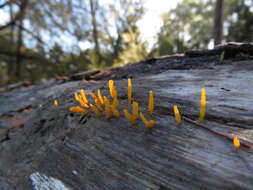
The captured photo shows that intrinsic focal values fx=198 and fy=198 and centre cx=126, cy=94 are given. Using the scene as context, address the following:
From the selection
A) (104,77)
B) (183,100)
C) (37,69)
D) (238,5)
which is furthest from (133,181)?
(238,5)

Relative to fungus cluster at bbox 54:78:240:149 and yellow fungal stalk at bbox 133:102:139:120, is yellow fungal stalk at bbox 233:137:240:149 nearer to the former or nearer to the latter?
fungus cluster at bbox 54:78:240:149

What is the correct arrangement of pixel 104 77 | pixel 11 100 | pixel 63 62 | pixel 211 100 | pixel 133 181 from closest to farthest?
pixel 133 181, pixel 211 100, pixel 104 77, pixel 11 100, pixel 63 62

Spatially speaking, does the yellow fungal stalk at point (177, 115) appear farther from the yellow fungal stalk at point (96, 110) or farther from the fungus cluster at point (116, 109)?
the yellow fungal stalk at point (96, 110)

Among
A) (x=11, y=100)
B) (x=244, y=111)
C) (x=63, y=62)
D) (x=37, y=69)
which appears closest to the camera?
(x=244, y=111)

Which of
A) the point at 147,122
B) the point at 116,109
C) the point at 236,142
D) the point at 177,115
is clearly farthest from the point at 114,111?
the point at 236,142

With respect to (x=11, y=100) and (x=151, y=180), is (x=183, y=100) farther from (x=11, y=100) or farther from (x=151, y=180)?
(x=11, y=100)

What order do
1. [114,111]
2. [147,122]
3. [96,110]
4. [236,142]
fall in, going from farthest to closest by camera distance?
[96,110] < [114,111] < [147,122] < [236,142]

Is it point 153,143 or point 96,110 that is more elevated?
point 96,110

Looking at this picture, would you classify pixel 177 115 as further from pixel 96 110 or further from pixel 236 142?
pixel 96 110
